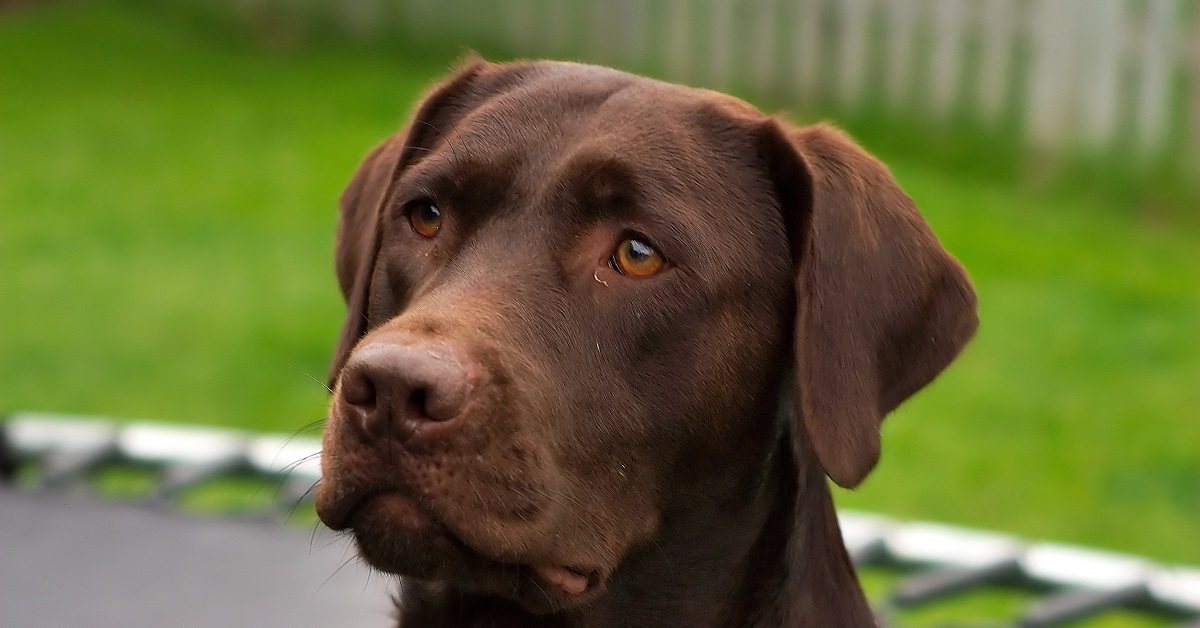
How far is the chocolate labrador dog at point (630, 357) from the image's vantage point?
256 cm

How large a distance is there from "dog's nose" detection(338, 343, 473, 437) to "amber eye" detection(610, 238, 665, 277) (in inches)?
20.1

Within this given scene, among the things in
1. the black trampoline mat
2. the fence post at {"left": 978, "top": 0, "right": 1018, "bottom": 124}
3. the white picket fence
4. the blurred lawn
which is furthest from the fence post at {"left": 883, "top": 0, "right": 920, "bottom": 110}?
the black trampoline mat

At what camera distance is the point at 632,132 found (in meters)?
3.01

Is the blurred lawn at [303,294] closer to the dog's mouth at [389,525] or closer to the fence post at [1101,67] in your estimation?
the fence post at [1101,67]

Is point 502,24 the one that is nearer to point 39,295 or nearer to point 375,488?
point 39,295

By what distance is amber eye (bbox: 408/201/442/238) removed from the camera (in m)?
3.09

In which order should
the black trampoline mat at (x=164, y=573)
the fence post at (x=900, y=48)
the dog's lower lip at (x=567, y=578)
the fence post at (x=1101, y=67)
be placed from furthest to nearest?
1. the fence post at (x=900, y=48)
2. the fence post at (x=1101, y=67)
3. the black trampoline mat at (x=164, y=573)
4. the dog's lower lip at (x=567, y=578)

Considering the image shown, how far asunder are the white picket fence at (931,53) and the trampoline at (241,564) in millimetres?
5703

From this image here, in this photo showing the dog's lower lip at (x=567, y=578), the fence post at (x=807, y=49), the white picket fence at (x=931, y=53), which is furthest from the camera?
the fence post at (x=807, y=49)

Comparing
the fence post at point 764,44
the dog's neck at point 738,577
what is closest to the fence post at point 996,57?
the fence post at point 764,44

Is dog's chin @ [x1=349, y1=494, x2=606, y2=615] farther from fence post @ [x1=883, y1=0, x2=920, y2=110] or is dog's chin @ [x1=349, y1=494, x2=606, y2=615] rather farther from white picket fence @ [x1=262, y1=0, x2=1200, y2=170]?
fence post @ [x1=883, y1=0, x2=920, y2=110]

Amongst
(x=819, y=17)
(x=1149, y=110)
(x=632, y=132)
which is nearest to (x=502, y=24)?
(x=819, y=17)

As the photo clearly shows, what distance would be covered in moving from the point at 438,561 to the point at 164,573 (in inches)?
99.0

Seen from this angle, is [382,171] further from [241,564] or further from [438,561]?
[241,564]
